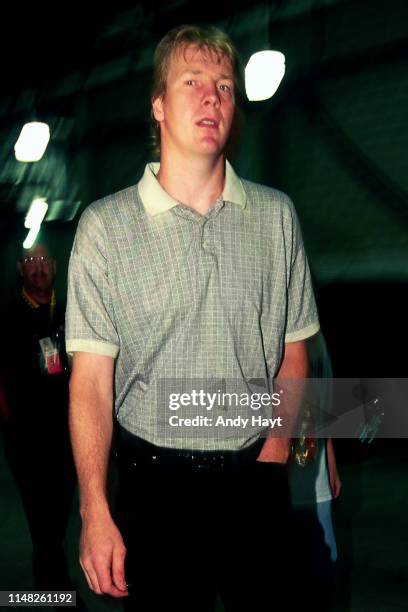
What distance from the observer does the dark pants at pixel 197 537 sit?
1.54 m

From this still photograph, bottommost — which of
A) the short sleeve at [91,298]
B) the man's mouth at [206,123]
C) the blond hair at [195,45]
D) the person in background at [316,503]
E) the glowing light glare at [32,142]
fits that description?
the person in background at [316,503]

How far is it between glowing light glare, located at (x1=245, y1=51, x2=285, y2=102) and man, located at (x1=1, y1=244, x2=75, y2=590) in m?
1.61

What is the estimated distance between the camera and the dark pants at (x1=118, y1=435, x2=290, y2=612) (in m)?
1.54

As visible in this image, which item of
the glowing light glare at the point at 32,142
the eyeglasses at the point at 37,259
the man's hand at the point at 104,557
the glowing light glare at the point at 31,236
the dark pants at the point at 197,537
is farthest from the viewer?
the glowing light glare at the point at 31,236

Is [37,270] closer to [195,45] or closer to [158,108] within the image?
[158,108]

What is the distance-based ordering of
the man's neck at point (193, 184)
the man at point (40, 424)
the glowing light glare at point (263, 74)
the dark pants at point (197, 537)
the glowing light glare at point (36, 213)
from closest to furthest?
the dark pants at point (197, 537), the man's neck at point (193, 184), the man at point (40, 424), the glowing light glare at point (263, 74), the glowing light glare at point (36, 213)

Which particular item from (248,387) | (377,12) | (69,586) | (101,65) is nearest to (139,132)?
(101,65)

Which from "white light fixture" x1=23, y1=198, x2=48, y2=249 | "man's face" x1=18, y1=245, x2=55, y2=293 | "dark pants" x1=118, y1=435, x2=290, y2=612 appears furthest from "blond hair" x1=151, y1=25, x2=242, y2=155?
"white light fixture" x1=23, y1=198, x2=48, y2=249

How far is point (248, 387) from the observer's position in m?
1.58

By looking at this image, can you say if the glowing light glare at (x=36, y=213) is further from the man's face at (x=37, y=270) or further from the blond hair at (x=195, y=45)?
the blond hair at (x=195, y=45)

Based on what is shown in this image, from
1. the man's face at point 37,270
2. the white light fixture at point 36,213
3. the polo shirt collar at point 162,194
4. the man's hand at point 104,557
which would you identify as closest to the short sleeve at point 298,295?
the polo shirt collar at point 162,194

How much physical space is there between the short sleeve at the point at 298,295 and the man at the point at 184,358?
54 mm

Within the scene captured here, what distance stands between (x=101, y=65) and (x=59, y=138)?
23.0 inches

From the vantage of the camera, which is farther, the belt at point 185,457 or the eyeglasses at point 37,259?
the eyeglasses at point 37,259
